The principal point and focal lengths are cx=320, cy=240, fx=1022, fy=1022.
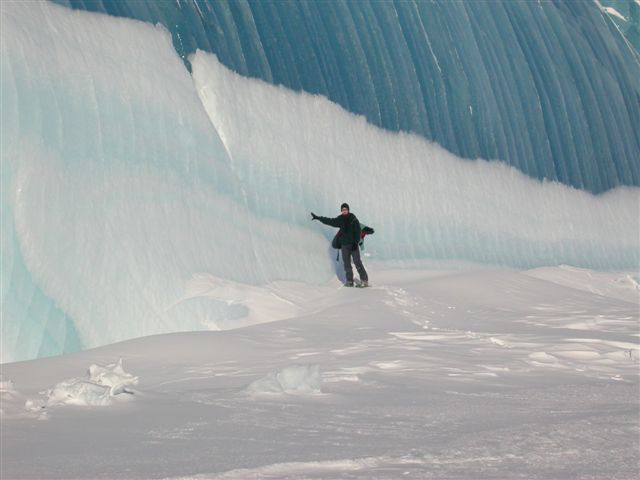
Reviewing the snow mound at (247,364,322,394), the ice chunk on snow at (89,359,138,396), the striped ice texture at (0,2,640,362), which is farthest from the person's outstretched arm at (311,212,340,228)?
the snow mound at (247,364,322,394)

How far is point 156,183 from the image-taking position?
27.1 feet

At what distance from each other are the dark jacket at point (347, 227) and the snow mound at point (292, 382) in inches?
194

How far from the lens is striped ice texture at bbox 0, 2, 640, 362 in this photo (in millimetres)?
7246

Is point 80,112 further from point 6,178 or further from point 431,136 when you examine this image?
point 431,136

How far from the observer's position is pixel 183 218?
27.6 ft

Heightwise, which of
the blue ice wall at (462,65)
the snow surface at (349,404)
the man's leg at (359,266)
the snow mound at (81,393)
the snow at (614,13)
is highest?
the snow at (614,13)

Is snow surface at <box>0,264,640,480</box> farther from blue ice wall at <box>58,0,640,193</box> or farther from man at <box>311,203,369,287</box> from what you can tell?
blue ice wall at <box>58,0,640,193</box>

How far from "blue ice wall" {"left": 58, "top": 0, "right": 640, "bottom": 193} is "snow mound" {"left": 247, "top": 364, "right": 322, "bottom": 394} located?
438cm

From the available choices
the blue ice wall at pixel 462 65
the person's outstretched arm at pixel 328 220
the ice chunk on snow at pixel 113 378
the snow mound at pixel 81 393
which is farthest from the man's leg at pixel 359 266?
the snow mound at pixel 81 393

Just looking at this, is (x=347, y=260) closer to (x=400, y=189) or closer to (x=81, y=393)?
(x=400, y=189)

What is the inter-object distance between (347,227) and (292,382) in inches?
198

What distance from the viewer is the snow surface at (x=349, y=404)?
3.53 meters

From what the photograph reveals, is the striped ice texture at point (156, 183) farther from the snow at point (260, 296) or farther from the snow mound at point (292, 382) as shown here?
the snow mound at point (292, 382)

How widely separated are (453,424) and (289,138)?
636 cm
